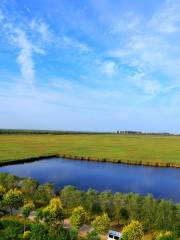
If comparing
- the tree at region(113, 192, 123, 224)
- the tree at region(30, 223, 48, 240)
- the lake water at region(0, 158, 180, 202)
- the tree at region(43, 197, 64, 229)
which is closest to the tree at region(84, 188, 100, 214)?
the tree at region(113, 192, 123, 224)

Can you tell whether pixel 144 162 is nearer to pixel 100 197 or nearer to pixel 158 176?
pixel 158 176

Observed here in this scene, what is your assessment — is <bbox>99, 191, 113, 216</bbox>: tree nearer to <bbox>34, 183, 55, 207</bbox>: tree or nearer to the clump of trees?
the clump of trees

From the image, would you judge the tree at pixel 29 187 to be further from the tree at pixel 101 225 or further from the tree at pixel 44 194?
the tree at pixel 101 225

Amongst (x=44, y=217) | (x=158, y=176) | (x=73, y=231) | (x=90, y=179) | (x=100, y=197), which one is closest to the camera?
(x=73, y=231)

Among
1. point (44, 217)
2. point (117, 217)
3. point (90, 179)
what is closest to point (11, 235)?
point (44, 217)

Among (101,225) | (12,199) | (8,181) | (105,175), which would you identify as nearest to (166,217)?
(101,225)

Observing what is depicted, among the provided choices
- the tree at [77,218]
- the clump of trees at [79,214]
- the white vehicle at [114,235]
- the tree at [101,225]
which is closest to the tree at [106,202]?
Result: the clump of trees at [79,214]

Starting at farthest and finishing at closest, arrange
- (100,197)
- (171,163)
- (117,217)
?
(171,163), (100,197), (117,217)
